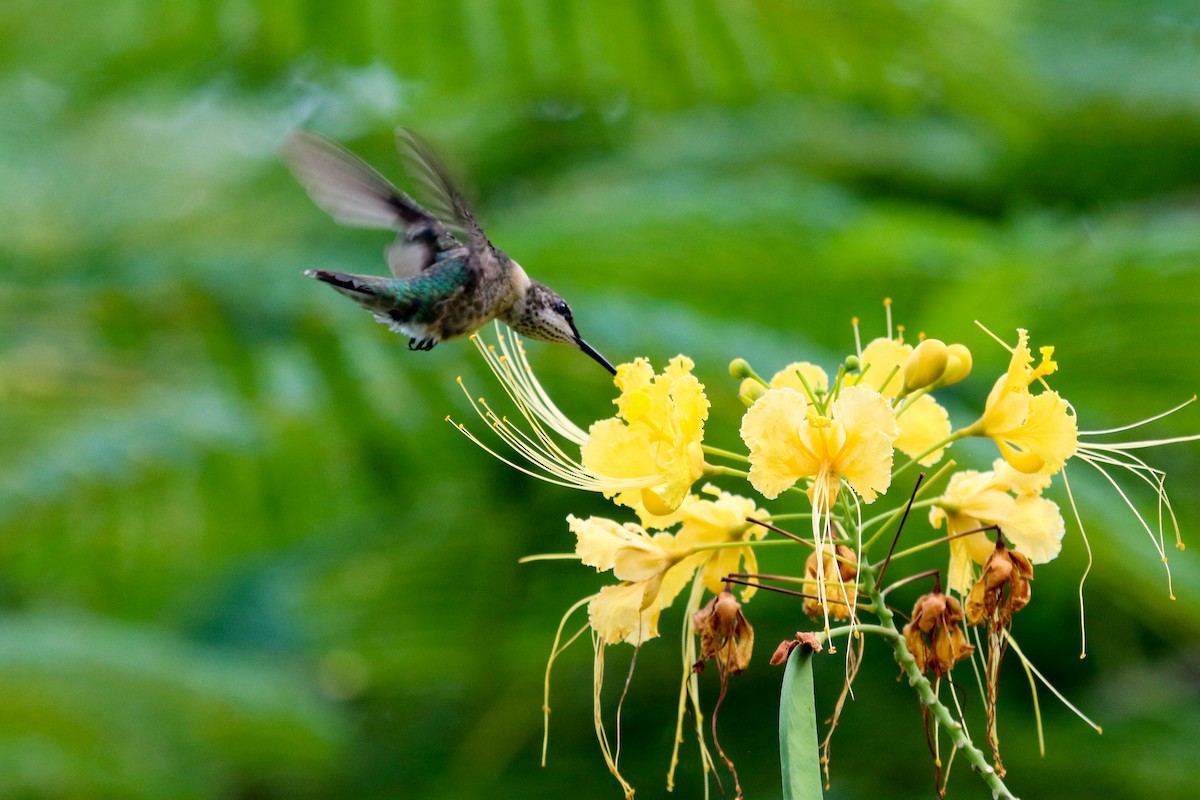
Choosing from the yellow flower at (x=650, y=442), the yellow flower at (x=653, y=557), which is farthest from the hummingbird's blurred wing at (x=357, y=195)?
the yellow flower at (x=653, y=557)

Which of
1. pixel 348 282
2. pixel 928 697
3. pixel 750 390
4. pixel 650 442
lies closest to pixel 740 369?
pixel 750 390

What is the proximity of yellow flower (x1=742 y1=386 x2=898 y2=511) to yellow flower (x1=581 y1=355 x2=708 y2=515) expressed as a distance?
6cm

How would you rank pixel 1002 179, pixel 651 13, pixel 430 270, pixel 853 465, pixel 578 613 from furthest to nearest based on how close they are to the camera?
pixel 1002 179 < pixel 578 613 < pixel 651 13 < pixel 430 270 < pixel 853 465

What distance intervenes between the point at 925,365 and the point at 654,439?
255mm

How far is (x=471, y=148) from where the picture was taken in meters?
4.49

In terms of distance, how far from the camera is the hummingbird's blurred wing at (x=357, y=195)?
64.6 inches

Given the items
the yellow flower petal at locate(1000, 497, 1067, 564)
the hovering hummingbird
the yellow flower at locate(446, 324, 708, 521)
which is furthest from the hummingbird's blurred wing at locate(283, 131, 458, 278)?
the yellow flower petal at locate(1000, 497, 1067, 564)

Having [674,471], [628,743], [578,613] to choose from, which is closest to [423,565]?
[578,613]

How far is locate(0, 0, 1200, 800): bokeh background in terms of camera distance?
121 inches

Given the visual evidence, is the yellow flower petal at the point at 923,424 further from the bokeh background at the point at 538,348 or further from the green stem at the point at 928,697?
the bokeh background at the point at 538,348

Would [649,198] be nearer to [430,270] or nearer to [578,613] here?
[578,613]

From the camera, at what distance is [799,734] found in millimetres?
961

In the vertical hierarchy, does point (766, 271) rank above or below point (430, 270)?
above

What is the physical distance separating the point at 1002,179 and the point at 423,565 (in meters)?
2.11
